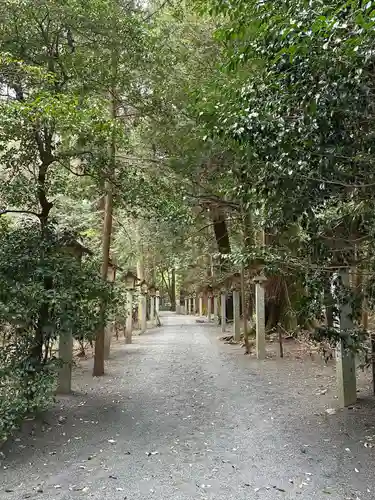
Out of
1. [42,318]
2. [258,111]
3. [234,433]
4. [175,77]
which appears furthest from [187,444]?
[175,77]

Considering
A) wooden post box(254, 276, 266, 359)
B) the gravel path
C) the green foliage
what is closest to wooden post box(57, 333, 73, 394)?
the gravel path

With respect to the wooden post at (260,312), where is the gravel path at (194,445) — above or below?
below

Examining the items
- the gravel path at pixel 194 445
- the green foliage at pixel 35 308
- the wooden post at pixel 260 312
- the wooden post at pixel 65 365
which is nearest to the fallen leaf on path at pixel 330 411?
the gravel path at pixel 194 445

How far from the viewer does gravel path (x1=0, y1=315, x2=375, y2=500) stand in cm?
364

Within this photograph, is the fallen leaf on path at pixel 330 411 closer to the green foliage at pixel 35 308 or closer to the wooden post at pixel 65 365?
the green foliage at pixel 35 308

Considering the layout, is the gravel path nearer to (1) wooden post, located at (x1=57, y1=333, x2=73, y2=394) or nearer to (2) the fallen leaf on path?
(2) the fallen leaf on path

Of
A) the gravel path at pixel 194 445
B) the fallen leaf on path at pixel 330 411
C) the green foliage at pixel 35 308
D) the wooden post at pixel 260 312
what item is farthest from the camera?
the wooden post at pixel 260 312

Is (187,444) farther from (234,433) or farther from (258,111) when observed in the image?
(258,111)

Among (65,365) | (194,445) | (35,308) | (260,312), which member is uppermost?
(35,308)

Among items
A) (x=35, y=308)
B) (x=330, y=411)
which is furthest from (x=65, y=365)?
(x=330, y=411)

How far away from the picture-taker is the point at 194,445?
15.3ft

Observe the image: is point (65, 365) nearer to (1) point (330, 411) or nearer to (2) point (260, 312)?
(1) point (330, 411)

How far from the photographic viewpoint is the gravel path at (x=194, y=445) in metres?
3.64

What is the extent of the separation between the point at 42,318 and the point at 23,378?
0.68 meters
